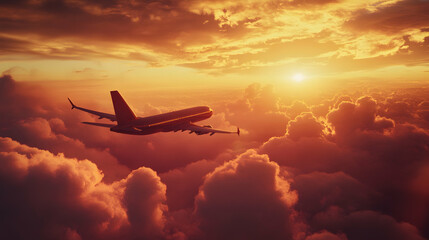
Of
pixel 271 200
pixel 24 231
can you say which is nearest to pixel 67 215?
pixel 24 231

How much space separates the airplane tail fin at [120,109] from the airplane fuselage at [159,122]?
1.67 meters

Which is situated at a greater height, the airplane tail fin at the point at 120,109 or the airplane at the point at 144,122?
the airplane tail fin at the point at 120,109

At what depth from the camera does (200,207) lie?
18062 centimetres

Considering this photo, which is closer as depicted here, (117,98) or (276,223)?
(117,98)

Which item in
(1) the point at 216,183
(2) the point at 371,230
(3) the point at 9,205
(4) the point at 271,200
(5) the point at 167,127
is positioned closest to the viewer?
(5) the point at 167,127

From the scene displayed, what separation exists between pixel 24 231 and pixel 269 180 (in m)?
180

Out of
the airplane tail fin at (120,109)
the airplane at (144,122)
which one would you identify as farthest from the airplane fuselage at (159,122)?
the airplane tail fin at (120,109)

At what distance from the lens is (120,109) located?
203 feet

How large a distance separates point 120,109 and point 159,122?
12260mm

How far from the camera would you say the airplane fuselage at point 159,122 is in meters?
60.9

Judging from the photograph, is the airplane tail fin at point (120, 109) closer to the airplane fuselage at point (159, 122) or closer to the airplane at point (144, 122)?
the airplane at point (144, 122)

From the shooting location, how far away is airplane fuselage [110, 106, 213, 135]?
200ft

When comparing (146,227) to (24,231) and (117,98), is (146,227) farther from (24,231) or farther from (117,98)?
(117,98)

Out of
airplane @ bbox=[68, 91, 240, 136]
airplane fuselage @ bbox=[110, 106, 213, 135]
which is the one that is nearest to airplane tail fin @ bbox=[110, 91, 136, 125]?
airplane @ bbox=[68, 91, 240, 136]
